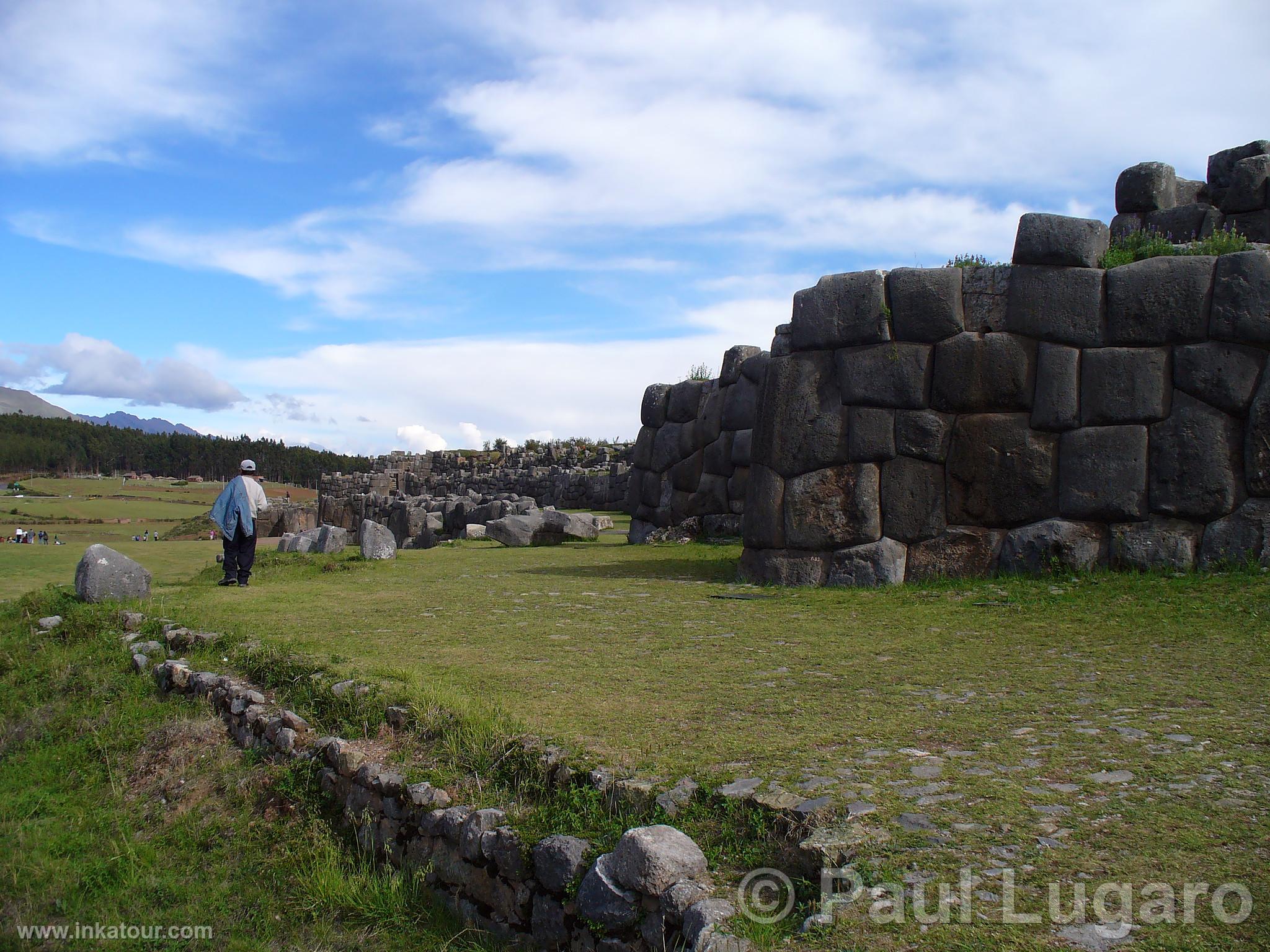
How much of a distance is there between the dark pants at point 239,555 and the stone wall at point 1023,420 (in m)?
6.34

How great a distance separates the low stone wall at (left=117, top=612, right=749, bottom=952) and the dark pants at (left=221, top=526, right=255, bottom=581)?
5633mm

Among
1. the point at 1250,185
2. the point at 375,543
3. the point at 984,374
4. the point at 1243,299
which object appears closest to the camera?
the point at 1243,299

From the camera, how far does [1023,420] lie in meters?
10.2

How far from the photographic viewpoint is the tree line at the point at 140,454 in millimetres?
95875

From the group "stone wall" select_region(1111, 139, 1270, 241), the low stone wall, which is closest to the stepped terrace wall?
"stone wall" select_region(1111, 139, 1270, 241)

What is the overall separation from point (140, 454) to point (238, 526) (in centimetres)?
10494

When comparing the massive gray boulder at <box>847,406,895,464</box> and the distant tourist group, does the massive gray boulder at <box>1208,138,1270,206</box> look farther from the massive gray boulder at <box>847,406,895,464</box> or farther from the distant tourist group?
the distant tourist group

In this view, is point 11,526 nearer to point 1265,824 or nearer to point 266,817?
point 266,817

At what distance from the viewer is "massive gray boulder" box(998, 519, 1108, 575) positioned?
971cm

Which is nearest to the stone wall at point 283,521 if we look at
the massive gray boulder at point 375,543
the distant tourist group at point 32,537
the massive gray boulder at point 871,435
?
the distant tourist group at point 32,537

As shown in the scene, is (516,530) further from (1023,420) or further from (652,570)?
(1023,420)

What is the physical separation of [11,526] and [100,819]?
35486 mm

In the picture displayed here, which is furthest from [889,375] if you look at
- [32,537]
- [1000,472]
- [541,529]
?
[32,537]

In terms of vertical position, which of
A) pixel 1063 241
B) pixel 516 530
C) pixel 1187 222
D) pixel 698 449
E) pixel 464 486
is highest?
pixel 1187 222
